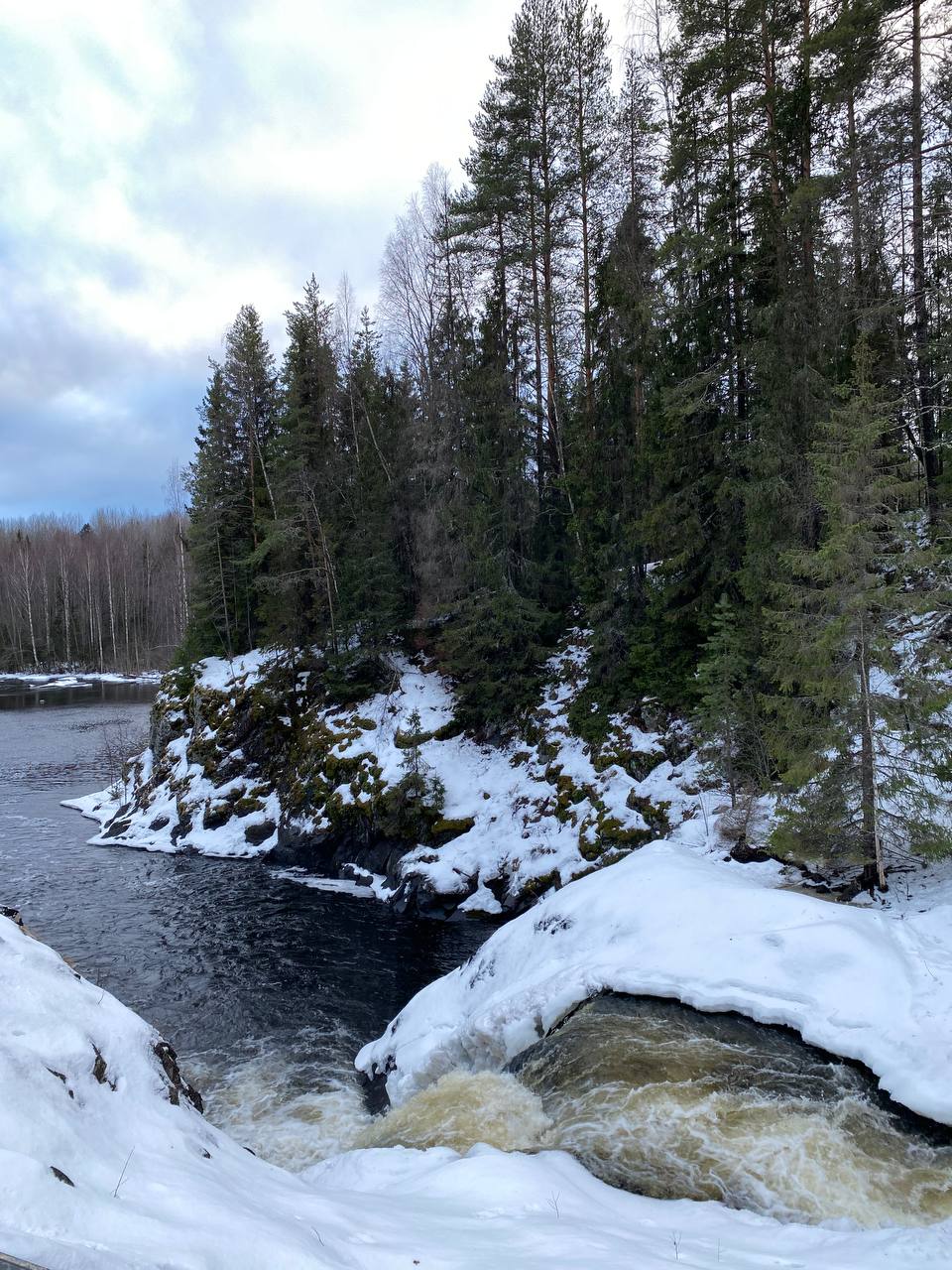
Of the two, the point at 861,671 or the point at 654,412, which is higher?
the point at 654,412

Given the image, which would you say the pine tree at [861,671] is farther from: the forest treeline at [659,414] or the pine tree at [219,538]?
the pine tree at [219,538]

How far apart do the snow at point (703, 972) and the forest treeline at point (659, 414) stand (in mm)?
2233

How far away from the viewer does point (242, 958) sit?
12.7m

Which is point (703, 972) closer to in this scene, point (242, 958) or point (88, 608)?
point (242, 958)

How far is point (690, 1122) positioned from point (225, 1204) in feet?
12.4

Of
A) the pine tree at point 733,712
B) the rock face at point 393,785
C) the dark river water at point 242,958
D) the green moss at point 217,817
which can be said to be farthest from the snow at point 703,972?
the green moss at point 217,817

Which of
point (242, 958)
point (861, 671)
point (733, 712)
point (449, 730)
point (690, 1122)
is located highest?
point (861, 671)

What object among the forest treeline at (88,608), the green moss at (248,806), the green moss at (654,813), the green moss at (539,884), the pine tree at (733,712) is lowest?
the green moss at (539,884)

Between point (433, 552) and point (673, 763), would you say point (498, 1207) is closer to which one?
point (673, 763)

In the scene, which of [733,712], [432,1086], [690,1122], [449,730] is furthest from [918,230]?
[432,1086]

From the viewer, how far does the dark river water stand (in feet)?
28.4

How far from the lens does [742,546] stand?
13.5 metres

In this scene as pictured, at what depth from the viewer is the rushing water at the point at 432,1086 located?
4828 mm

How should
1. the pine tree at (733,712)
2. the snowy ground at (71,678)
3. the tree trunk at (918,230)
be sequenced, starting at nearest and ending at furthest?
the pine tree at (733,712) → the tree trunk at (918,230) → the snowy ground at (71,678)
